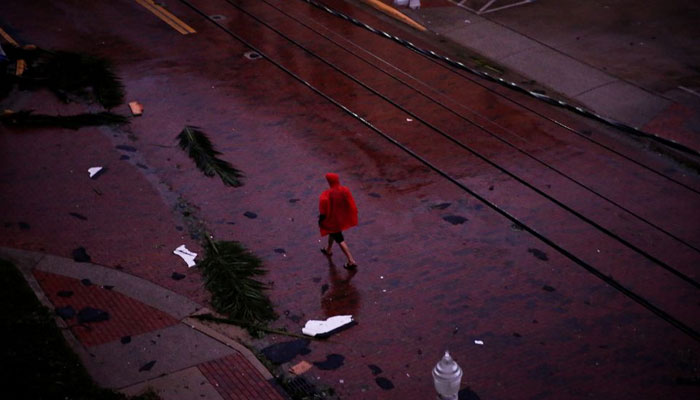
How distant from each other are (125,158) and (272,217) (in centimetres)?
314

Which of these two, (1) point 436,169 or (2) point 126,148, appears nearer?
(1) point 436,169

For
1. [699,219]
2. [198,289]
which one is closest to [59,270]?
[198,289]

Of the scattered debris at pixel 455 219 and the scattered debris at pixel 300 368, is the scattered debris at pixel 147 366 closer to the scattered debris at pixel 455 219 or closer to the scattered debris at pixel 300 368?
the scattered debris at pixel 300 368

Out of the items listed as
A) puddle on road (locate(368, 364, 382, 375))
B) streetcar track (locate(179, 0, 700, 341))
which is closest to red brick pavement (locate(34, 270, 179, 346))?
puddle on road (locate(368, 364, 382, 375))

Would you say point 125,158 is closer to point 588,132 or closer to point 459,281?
point 459,281

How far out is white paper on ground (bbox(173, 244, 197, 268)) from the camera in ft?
32.3

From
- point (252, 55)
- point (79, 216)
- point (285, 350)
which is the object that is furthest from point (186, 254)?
point (252, 55)

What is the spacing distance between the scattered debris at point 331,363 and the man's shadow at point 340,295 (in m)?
0.77

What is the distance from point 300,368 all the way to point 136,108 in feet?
25.2

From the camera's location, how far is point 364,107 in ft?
46.2

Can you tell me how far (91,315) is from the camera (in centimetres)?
865

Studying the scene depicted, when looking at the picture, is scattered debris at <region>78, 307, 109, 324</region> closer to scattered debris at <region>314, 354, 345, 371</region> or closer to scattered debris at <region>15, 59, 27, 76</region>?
scattered debris at <region>314, 354, 345, 371</region>

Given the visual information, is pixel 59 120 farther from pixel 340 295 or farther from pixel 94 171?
pixel 340 295

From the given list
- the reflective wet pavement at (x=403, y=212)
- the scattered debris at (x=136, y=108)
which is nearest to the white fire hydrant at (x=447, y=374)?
the reflective wet pavement at (x=403, y=212)
